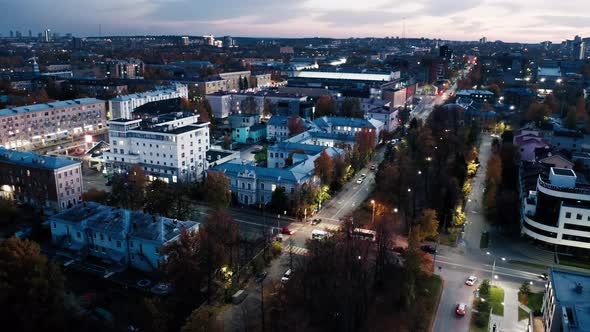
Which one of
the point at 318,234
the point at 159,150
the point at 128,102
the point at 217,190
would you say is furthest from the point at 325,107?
the point at 318,234

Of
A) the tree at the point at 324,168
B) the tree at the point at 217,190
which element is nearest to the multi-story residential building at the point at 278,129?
the tree at the point at 324,168

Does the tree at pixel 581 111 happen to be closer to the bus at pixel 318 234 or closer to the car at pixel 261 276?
the bus at pixel 318 234

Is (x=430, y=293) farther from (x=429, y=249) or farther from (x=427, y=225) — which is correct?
(x=427, y=225)

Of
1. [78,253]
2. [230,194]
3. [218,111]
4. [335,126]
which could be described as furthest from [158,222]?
[218,111]

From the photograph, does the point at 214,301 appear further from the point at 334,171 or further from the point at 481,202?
the point at 481,202

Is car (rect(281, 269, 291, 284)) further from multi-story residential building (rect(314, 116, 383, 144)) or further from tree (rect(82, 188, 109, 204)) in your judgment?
multi-story residential building (rect(314, 116, 383, 144))

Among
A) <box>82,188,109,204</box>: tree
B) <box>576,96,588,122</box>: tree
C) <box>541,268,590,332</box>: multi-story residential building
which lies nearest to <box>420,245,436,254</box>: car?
<box>541,268,590,332</box>: multi-story residential building
